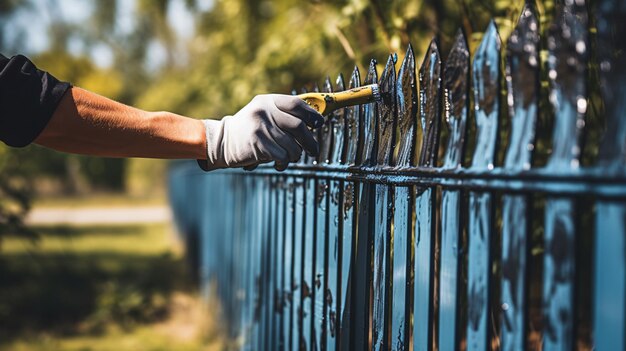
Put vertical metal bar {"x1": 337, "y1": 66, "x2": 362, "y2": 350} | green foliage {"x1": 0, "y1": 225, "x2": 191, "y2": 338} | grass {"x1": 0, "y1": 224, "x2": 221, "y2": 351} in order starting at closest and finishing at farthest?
1. vertical metal bar {"x1": 337, "y1": 66, "x2": 362, "y2": 350}
2. grass {"x1": 0, "y1": 224, "x2": 221, "y2": 351}
3. green foliage {"x1": 0, "y1": 225, "x2": 191, "y2": 338}

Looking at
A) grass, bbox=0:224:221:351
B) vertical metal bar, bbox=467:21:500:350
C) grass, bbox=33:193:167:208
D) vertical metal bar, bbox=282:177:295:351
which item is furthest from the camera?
grass, bbox=33:193:167:208

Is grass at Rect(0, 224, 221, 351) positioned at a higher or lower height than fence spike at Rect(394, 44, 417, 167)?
lower

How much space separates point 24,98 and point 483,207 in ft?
5.29

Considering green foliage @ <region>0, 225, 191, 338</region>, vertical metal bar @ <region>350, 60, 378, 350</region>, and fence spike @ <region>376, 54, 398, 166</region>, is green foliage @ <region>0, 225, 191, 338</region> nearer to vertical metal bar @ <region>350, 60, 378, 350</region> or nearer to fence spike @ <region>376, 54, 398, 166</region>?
vertical metal bar @ <region>350, 60, 378, 350</region>

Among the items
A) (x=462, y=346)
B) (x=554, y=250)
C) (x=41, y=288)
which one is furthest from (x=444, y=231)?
(x=41, y=288)

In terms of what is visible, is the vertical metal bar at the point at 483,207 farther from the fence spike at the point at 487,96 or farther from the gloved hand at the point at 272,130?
the gloved hand at the point at 272,130

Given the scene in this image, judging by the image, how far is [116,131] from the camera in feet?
8.26

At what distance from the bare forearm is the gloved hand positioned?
18 cm

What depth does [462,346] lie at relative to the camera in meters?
1.65

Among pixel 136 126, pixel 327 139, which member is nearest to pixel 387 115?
pixel 327 139

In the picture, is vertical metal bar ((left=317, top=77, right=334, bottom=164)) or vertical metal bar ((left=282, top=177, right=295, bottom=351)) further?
vertical metal bar ((left=282, top=177, right=295, bottom=351))

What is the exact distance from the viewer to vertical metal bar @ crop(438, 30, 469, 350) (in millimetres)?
1636

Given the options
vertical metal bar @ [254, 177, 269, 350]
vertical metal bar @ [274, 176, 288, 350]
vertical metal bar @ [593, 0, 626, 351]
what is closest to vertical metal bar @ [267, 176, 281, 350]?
vertical metal bar @ [274, 176, 288, 350]

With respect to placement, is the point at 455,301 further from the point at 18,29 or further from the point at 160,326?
the point at 18,29
